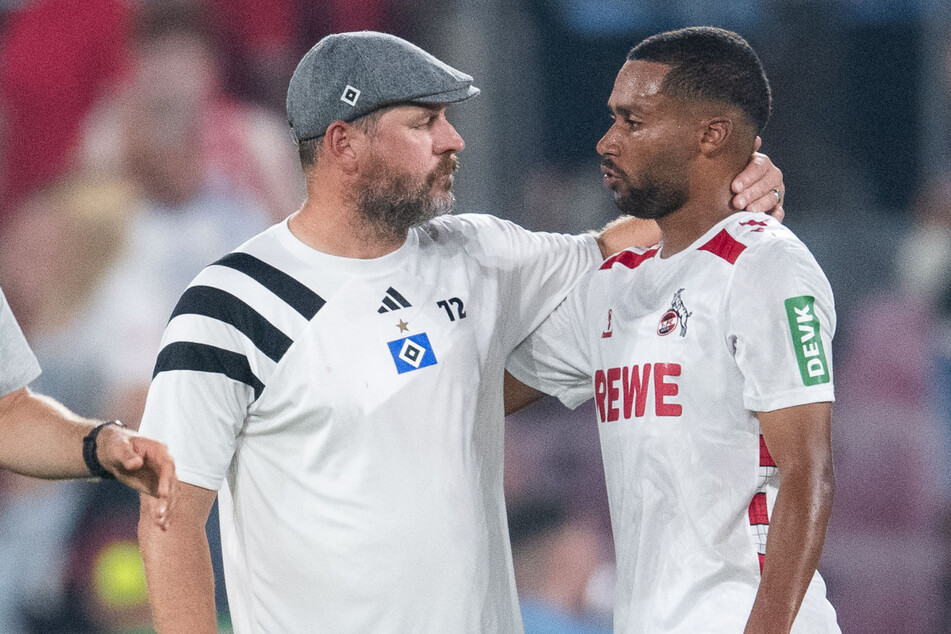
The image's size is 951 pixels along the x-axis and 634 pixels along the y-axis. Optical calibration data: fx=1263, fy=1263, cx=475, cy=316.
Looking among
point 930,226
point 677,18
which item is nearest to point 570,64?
point 677,18

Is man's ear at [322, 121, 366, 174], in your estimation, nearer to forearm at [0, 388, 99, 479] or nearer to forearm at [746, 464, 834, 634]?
forearm at [0, 388, 99, 479]

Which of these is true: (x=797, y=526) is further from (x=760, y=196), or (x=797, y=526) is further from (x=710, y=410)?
(x=760, y=196)

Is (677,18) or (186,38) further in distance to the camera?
(677,18)

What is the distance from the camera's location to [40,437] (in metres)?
2.67

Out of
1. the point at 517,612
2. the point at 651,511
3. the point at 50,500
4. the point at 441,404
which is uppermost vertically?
the point at 441,404

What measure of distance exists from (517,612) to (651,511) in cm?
48

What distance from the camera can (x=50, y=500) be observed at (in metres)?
6.06

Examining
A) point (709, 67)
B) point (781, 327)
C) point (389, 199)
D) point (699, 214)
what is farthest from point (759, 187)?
point (389, 199)

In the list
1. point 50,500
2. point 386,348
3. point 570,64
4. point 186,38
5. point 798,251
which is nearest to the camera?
point 798,251

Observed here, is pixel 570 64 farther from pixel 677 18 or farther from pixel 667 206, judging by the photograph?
pixel 667 206

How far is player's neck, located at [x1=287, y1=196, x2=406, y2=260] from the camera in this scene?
112 inches

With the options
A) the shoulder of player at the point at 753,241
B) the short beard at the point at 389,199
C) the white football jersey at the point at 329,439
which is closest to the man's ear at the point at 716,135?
the shoulder of player at the point at 753,241

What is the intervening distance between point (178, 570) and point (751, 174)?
150cm

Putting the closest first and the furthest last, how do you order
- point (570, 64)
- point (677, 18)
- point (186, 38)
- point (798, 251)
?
1. point (798, 251)
2. point (186, 38)
3. point (677, 18)
4. point (570, 64)
